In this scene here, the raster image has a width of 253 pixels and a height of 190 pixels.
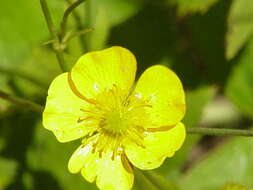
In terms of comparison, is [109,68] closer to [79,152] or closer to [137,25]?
[79,152]

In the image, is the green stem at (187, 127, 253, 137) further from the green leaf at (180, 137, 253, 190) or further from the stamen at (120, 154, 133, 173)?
the green leaf at (180, 137, 253, 190)

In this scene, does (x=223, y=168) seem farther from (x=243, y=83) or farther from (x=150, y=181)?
(x=150, y=181)

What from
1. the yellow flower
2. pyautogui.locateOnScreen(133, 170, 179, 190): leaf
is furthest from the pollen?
pyautogui.locateOnScreen(133, 170, 179, 190): leaf

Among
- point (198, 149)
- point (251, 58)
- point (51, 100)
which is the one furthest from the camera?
point (198, 149)

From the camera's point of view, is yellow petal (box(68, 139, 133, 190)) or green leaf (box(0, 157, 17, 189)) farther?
green leaf (box(0, 157, 17, 189))

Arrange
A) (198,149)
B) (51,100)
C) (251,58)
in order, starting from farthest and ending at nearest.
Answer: (198,149)
(251,58)
(51,100)

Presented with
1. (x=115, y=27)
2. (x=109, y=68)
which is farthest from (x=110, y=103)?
(x=115, y=27)

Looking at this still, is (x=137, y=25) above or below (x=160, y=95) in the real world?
below
